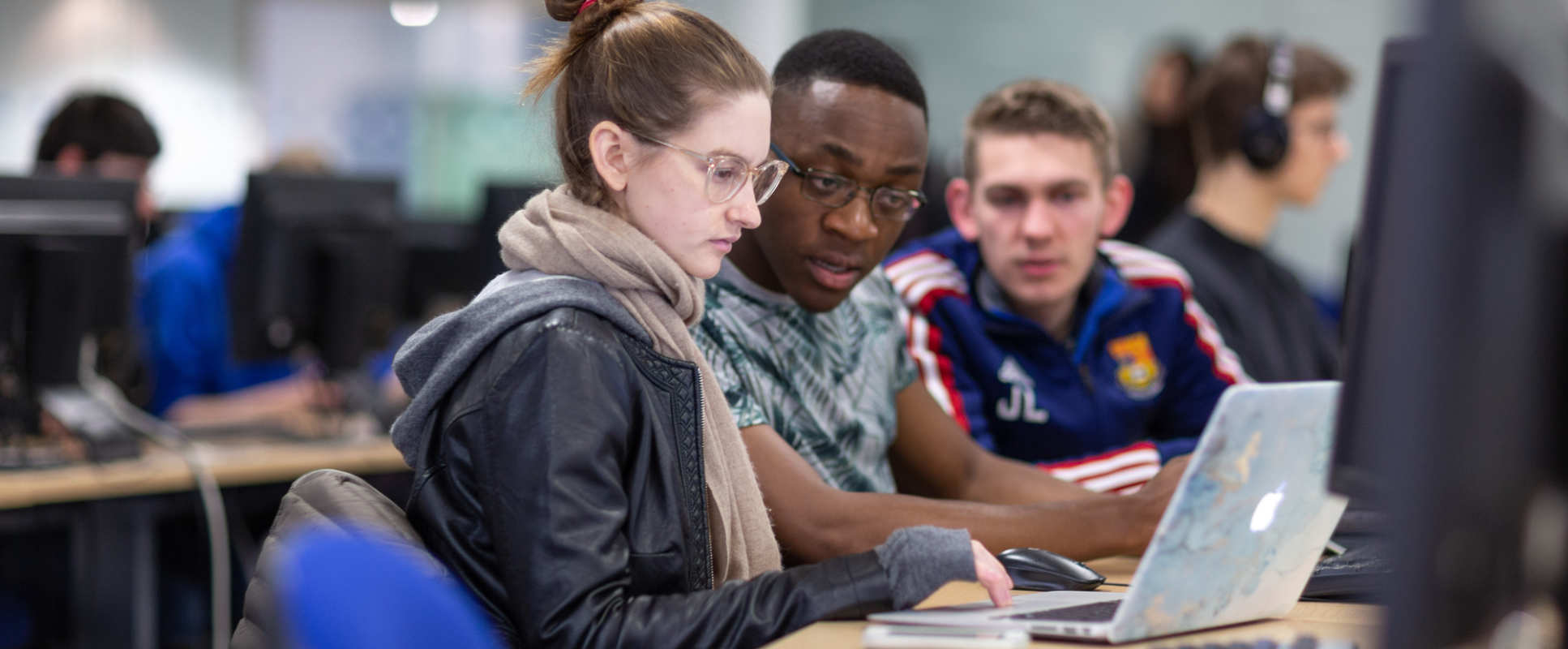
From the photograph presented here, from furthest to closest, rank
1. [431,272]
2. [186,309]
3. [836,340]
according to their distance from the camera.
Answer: [431,272] → [186,309] → [836,340]

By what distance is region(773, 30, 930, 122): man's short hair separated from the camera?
5.28ft

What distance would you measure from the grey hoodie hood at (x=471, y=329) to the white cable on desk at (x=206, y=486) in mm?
1525

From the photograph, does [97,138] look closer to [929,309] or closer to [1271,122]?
[929,309]

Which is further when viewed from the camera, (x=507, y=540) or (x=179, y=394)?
(x=179, y=394)

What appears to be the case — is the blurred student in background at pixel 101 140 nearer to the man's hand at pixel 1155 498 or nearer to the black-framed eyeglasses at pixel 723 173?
the black-framed eyeglasses at pixel 723 173

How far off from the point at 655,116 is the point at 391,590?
67cm

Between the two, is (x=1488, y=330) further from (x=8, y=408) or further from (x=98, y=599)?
(x=8, y=408)

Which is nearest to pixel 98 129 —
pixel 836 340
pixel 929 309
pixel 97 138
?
pixel 97 138

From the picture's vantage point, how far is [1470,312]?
502 mm

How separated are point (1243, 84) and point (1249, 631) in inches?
79.4

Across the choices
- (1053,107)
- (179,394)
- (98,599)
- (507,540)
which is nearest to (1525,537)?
(507,540)

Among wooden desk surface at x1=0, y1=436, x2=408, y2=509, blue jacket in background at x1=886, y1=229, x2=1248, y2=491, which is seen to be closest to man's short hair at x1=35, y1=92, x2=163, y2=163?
wooden desk surface at x1=0, y1=436, x2=408, y2=509

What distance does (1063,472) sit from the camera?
191 centimetres

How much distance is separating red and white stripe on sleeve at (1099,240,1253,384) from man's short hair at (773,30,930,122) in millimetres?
597
